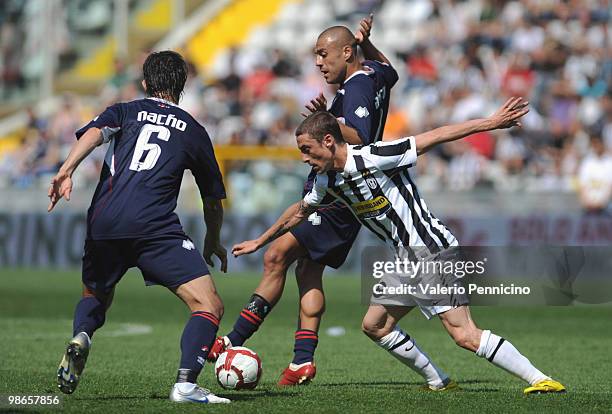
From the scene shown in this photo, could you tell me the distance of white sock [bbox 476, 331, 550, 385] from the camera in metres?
7.53

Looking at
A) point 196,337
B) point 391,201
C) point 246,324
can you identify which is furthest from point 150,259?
point 246,324

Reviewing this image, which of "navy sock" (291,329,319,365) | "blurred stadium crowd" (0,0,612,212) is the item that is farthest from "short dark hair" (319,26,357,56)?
"blurred stadium crowd" (0,0,612,212)

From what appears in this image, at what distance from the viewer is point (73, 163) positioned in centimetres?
684

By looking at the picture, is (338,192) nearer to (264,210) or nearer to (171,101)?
(171,101)

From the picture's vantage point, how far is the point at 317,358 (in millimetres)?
10242

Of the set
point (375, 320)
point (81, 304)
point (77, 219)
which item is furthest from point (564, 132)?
point (81, 304)

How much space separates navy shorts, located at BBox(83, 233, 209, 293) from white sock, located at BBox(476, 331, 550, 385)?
71.3 inches

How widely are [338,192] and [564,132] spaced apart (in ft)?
46.0

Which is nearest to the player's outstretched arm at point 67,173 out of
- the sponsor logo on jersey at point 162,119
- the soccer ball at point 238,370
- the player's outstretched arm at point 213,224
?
the sponsor logo on jersey at point 162,119

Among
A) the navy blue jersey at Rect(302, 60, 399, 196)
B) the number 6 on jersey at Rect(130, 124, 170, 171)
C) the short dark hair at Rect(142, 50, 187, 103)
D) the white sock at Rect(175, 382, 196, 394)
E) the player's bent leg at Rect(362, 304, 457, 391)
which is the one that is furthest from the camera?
the navy blue jersey at Rect(302, 60, 399, 196)

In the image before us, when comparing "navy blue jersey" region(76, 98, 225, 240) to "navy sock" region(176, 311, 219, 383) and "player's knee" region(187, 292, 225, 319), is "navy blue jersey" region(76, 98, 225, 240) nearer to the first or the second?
"player's knee" region(187, 292, 225, 319)

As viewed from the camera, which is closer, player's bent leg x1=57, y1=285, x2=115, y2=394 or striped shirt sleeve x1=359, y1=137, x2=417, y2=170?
player's bent leg x1=57, y1=285, x2=115, y2=394

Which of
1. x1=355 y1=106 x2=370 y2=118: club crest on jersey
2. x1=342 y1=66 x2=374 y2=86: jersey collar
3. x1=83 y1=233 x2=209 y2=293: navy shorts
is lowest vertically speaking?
x1=83 y1=233 x2=209 y2=293: navy shorts

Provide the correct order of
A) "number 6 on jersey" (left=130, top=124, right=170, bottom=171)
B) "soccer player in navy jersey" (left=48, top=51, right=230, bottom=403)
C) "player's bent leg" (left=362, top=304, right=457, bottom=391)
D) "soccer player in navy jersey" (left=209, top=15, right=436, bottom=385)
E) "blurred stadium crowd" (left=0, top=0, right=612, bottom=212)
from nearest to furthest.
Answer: "soccer player in navy jersey" (left=48, top=51, right=230, bottom=403)
"number 6 on jersey" (left=130, top=124, right=170, bottom=171)
"player's bent leg" (left=362, top=304, right=457, bottom=391)
"soccer player in navy jersey" (left=209, top=15, right=436, bottom=385)
"blurred stadium crowd" (left=0, top=0, right=612, bottom=212)
